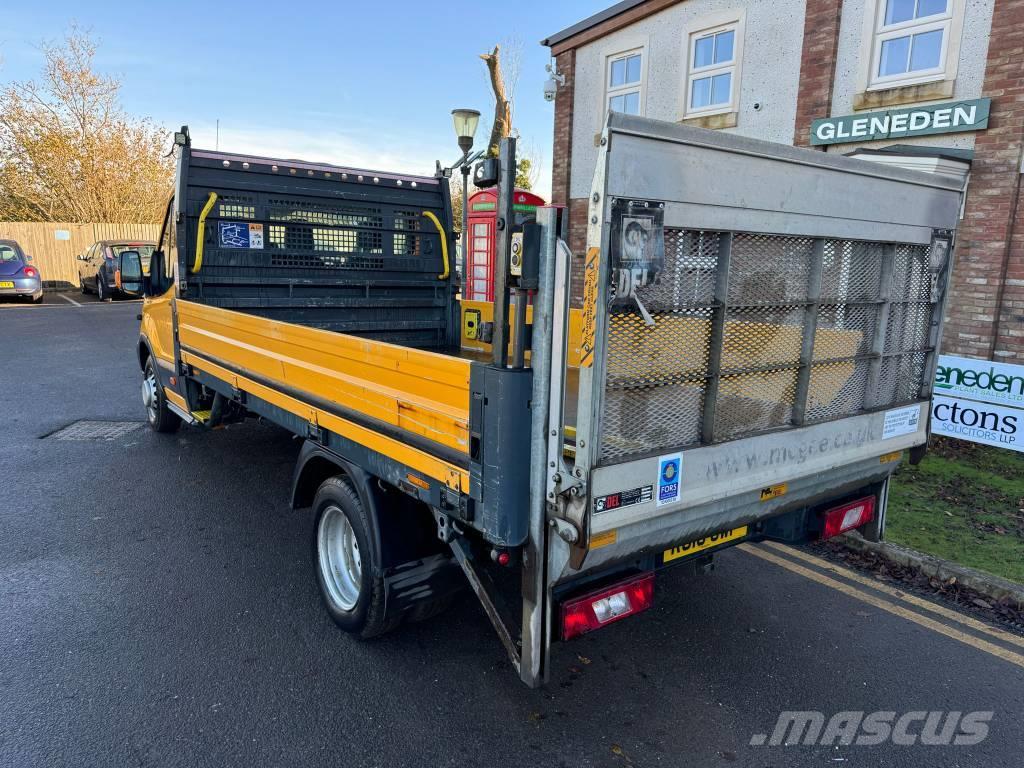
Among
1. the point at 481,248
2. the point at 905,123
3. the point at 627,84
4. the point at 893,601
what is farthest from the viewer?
the point at 481,248

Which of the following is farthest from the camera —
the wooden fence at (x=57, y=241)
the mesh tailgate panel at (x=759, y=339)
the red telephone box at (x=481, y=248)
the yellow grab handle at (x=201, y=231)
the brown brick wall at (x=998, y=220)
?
the wooden fence at (x=57, y=241)

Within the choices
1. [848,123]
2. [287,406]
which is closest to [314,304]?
[287,406]

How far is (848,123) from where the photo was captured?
29.5 feet

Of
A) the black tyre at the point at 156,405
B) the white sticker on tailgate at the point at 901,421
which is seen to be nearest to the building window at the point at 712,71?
the white sticker on tailgate at the point at 901,421

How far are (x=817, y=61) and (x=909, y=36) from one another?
1120mm

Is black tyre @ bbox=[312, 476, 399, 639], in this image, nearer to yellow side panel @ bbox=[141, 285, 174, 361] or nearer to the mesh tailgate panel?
the mesh tailgate panel

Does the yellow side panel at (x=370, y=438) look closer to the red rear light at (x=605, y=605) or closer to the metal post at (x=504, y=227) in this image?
the metal post at (x=504, y=227)

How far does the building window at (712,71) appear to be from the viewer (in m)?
10.6

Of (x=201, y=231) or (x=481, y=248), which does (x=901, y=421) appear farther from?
(x=481, y=248)

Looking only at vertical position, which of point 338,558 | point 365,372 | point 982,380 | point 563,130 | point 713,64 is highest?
point 713,64

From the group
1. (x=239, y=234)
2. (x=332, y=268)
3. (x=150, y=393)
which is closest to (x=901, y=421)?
(x=332, y=268)

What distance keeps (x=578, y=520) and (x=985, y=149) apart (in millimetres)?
8040

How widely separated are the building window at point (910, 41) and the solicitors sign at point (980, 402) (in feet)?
12.7

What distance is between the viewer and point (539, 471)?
8.01ft
